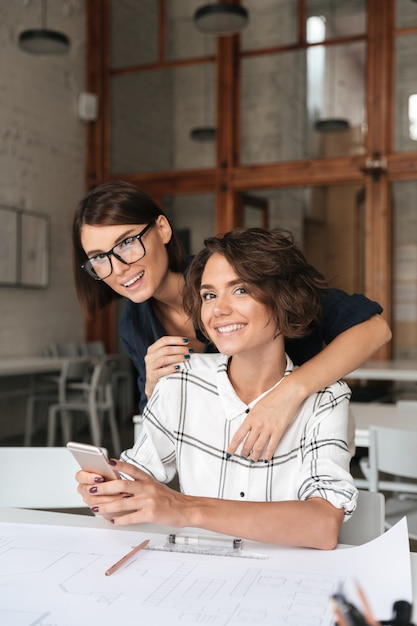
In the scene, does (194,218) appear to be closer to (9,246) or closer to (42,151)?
(42,151)

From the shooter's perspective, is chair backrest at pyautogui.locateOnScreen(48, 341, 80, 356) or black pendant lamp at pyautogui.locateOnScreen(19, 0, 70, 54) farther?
chair backrest at pyautogui.locateOnScreen(48, 341, 80, 356)

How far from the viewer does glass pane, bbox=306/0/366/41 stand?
7.58m

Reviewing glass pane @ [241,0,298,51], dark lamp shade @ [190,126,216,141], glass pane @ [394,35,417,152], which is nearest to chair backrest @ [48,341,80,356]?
dark lamp shade @ [190,126,216,141]

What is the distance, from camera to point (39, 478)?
210 centimetres

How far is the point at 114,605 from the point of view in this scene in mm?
1067

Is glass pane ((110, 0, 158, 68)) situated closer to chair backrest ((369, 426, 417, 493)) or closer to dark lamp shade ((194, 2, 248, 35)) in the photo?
dark lamp shade ((194, 2, 248, 35))

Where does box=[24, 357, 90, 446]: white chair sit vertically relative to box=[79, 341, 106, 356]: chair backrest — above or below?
below

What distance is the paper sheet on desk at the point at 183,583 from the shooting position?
1.03 meters

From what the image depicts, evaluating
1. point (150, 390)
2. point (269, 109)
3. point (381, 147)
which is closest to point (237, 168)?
point (269, 109)

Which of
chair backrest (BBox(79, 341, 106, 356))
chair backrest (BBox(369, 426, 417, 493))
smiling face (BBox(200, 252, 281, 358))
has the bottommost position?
chair backrest (BBox(369, 426, 417, 493))

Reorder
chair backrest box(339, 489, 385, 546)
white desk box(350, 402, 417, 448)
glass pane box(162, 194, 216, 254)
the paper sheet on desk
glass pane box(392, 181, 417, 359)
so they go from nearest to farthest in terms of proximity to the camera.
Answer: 1. the paper sheet on desk
2. chair backrest box(339, 489, 385, 546)
3. white desk box(350, 402, 417, 448)
4. glass pane box(392, 181, 417, 359)
5. glass pane box(162, 194, 216, 254)

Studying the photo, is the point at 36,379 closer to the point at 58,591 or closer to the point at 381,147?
the point at 381,147

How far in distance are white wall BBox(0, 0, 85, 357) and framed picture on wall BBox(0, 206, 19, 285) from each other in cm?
12

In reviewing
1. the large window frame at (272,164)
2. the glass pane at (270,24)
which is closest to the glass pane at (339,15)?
the large window frame at (272,164)
